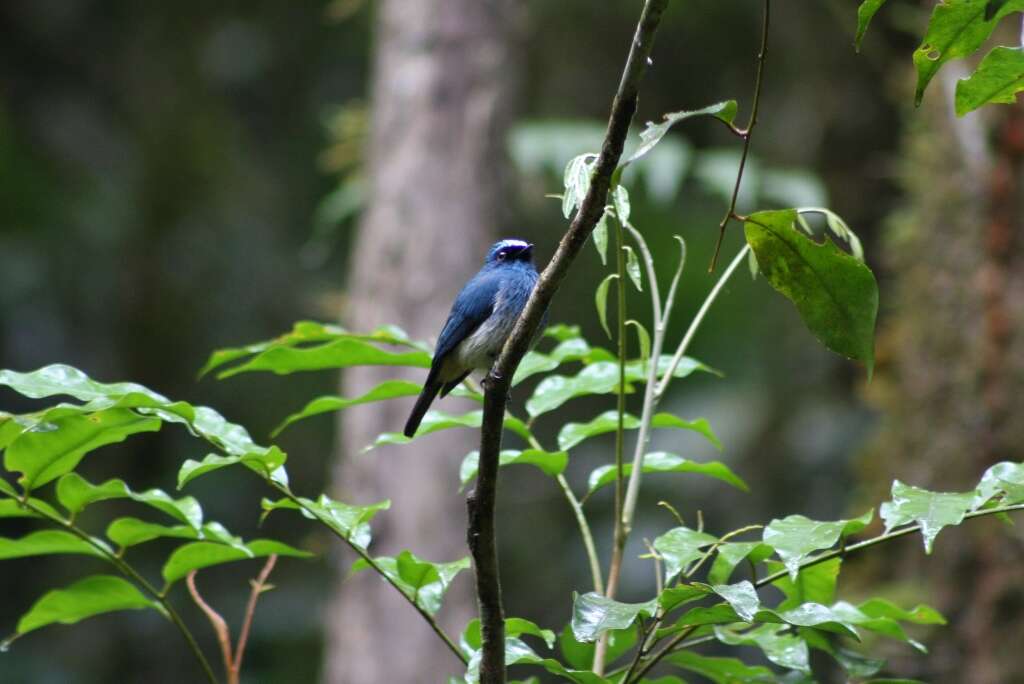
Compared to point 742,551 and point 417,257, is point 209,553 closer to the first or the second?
point 742,551

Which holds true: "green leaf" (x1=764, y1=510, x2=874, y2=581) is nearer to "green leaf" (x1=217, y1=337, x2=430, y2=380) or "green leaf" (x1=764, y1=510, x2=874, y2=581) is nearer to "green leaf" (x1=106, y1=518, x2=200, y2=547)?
"green leaf" (x1=217, y1=337, x2=430, y2=380)

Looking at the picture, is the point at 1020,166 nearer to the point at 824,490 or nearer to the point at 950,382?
the point at 950,382

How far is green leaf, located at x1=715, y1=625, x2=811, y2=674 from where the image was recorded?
1.77m

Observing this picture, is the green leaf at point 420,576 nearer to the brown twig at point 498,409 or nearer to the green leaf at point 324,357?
the brown twig at point 498,409

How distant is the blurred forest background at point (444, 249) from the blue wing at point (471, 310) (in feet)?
5.93

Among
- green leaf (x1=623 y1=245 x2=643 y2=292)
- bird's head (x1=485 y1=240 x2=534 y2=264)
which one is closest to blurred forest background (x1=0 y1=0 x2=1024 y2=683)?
bird's head (x1=485 y1=240 x2=534 y2=264)

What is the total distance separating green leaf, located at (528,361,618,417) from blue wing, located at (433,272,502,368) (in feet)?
2.64

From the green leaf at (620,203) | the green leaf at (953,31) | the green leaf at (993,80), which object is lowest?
the green leaf at (620,203)

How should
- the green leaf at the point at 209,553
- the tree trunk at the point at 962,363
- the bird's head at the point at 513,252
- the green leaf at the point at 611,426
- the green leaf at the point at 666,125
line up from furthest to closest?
1. the tree trunk at the point at 962,363
2. the bird's head at the point at 513,252
3. the green leaf at the point at 611,426
4. the green leaf at the point at 209,553
5. the green leaf at the point at 666,125

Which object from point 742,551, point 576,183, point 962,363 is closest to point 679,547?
point 742,551

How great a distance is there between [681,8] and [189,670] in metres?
6.31

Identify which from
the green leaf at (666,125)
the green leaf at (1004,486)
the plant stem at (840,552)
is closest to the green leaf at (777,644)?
the plant stem at (840,552)

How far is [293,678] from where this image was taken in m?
8.43

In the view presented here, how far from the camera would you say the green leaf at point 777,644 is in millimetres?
1773
